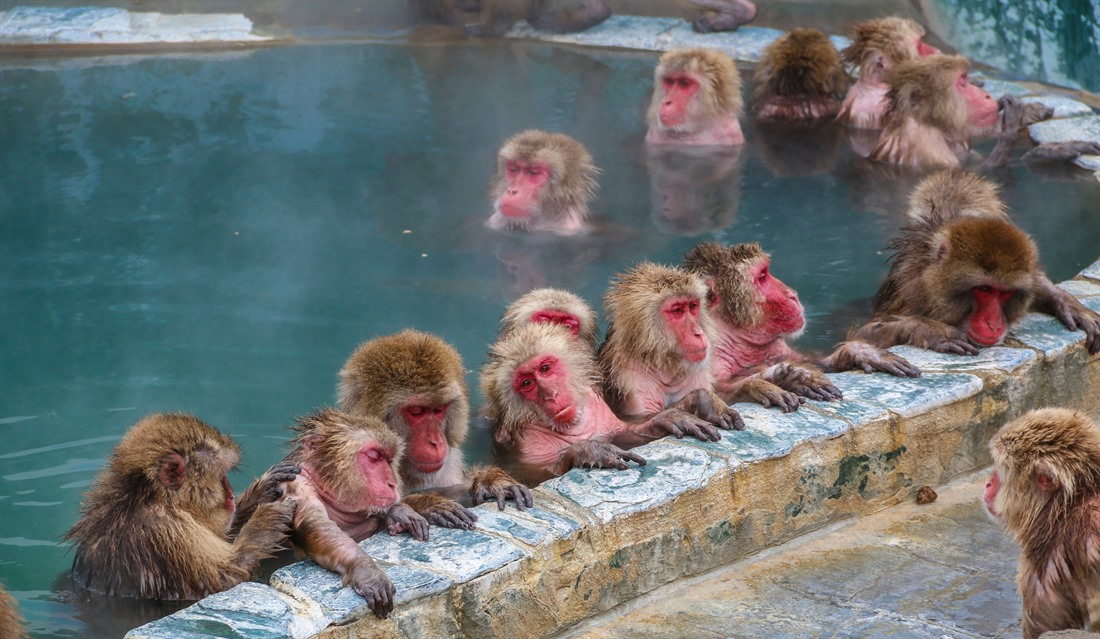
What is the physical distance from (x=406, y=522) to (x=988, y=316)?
279 centimetres

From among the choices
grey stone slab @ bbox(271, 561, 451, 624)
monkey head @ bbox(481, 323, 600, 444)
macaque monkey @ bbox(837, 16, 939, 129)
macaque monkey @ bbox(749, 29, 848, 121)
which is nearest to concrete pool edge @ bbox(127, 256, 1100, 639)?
grey stone slab @ bbox(271, 561, 451, 624)

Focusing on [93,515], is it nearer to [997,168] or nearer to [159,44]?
[997,168]

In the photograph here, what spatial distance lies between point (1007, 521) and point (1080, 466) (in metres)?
0.31

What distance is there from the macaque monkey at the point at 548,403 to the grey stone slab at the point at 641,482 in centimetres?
26

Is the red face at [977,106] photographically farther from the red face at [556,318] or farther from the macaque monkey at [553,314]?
the red face at [556,318]

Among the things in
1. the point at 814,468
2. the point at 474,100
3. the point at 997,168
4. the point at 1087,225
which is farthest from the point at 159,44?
the point at 814,468

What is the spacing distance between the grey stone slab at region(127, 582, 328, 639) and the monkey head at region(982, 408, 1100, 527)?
2.02 metres

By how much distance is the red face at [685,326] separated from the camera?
535 centimetres

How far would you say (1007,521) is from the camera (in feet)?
13.1

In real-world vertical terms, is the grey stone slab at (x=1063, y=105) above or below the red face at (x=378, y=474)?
below

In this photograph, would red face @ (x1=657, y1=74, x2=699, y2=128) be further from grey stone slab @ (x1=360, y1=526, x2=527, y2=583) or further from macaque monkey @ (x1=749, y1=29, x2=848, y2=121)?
grey stone slab @ (x1=360, y1=526, x2=527, y2=583)

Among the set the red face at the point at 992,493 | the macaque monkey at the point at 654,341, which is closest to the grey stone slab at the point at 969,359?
the macaque monkey at the point at 654,341

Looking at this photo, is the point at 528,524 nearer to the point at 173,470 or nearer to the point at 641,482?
the point at 641,482

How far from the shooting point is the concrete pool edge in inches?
151
